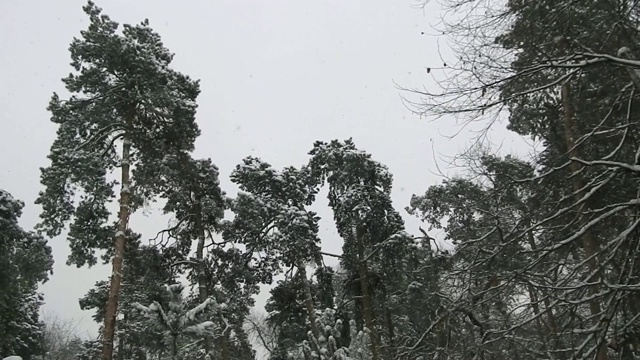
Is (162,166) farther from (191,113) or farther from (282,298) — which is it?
(282,298)

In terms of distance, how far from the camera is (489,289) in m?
3.63

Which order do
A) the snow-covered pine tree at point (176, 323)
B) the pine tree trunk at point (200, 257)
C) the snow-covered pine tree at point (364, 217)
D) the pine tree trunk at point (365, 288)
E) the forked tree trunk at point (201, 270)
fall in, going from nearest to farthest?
the snow-covered pine tree at point (176, 323) < the pine tree trunk at point (365, 288) < the snow-covered pine tree at point (364, 217) < the forked tree trunk at point (201, 270) < the pine tree trunk at point (200, 257)

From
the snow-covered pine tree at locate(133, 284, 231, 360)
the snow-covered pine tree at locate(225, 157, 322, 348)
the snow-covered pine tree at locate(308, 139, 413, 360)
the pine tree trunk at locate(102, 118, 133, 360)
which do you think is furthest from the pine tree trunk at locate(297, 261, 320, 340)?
the snow-covered pine tree at locate(133, 284, 231, 360)

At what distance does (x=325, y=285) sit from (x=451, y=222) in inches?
247

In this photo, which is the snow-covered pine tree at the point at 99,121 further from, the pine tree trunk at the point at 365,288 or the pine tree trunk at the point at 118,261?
the pine tree trunk at the point at 365,288

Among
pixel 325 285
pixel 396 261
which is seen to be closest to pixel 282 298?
pixel 325 285

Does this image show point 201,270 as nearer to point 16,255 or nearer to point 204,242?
point 204,242

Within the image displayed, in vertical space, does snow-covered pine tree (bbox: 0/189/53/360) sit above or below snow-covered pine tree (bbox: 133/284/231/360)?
above

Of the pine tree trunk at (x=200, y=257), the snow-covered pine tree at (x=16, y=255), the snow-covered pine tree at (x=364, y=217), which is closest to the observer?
the snow-covered pine tree at (x=16, y=255)

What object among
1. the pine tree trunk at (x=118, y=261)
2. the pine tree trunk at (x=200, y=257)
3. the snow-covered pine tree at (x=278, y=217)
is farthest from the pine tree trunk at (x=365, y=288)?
the pine tree trunk at (x=118, y=261)

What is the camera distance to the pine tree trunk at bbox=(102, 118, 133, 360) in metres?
10.4

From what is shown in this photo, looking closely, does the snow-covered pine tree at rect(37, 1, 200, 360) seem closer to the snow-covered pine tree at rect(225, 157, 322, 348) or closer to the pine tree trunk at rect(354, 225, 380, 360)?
the snow-covered pine tree at rect(225, 157, 322, 348)

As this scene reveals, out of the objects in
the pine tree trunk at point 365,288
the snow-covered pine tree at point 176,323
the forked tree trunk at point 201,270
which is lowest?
the snow-covered pine tree at point 176,323

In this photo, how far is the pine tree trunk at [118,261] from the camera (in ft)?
34.3
